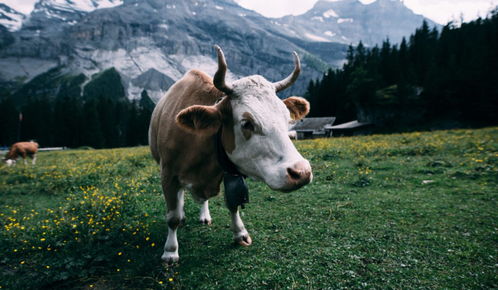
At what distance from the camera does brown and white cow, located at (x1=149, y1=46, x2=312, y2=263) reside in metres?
3.38

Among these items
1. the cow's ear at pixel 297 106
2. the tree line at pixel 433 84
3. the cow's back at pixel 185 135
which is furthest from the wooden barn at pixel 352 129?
the cow's back at pixel 185 135

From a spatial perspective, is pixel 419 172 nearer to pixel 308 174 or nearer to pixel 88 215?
pixel 308 174

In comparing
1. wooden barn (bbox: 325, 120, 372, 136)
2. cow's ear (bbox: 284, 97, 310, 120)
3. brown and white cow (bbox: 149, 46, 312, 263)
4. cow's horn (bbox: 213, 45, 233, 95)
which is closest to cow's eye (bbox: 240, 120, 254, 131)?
brown and white cow (bbox: 149, 46, 312, 263)

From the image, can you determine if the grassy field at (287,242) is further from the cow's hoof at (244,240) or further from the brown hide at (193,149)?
the brown hide at (193,149)

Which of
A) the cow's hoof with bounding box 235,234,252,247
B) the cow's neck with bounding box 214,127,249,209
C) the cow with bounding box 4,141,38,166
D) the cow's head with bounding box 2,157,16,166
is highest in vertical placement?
the cow's neck with bounding box 214,127,249,209

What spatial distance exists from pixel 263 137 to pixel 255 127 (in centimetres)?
17

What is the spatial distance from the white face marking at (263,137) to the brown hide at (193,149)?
0.28m

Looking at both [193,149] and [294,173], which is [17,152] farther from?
[294,173]

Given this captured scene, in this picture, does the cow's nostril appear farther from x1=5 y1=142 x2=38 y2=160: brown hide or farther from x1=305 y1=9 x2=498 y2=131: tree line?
x1=305 y1=9 x2=498 y2=131: tree line

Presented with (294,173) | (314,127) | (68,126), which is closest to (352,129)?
(314,127)

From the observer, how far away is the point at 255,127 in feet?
11.5

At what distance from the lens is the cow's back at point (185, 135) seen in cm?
429

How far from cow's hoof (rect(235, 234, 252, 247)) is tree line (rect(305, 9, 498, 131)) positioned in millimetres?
55848

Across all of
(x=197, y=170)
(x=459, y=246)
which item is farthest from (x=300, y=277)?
(x=459, y=246)
